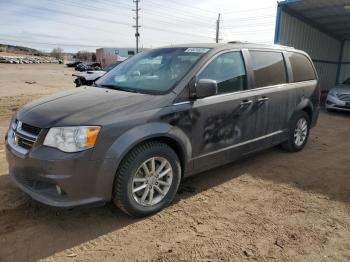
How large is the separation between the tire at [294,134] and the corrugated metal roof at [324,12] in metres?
8.49

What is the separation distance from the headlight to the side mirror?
1238 millimetres

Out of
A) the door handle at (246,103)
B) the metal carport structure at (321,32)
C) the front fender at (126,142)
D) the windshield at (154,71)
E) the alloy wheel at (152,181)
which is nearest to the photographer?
the front fender at (126,142)

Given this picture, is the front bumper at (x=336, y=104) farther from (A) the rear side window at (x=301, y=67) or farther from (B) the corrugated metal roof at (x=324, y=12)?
(A) the rear side window at (x=301, y=67)

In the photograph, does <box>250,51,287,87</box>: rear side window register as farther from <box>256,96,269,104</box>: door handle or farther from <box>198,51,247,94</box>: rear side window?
<box>198,51,247,94</box>: rear side window

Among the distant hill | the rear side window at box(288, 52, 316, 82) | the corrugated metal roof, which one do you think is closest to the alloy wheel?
the rear side window at box(288, 52, 316, 82)

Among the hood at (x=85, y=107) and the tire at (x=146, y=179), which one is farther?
the tire at (x=146, y=179)

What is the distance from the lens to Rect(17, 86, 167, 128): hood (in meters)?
3.02

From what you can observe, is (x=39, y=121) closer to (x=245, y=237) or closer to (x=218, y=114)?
(x=218, y=114)

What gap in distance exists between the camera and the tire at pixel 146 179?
10.3 feet

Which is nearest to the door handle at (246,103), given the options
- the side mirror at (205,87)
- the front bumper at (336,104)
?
the side mirror at (205,87)

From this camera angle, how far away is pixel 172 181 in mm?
3566

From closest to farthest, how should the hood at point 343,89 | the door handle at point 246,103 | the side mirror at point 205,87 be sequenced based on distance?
the side mirror at point 205,87 < the door handle at point 246,103 < the hood at point 343,89

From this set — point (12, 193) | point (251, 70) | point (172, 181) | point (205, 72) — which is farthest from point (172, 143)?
point (12, 193)

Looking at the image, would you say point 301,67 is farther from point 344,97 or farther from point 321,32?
point 321,32
